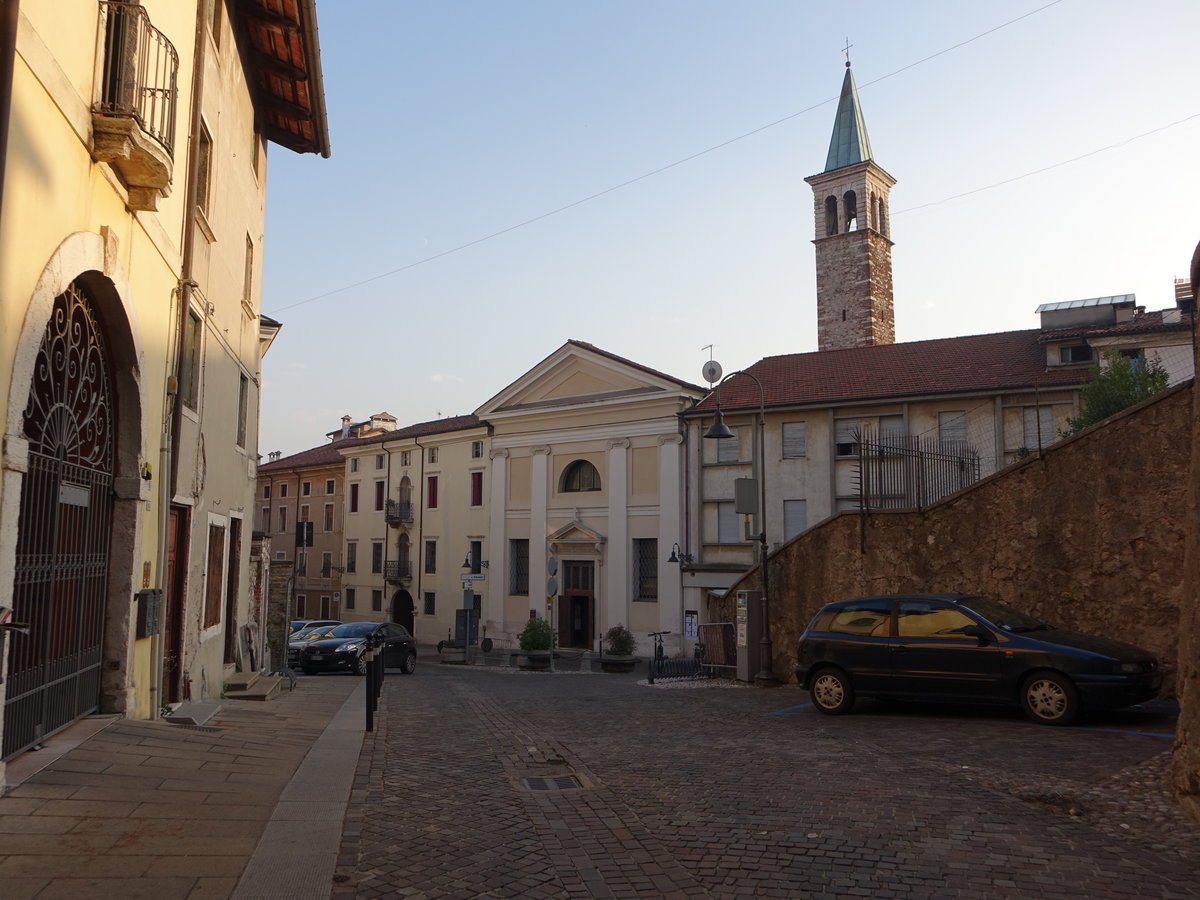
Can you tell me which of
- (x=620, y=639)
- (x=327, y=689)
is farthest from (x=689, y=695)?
(x=620, y=639)

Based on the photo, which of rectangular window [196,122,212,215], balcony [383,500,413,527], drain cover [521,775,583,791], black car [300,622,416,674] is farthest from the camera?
balcony [383,500,413,527]

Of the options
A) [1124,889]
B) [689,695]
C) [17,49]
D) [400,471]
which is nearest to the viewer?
[1124,889]

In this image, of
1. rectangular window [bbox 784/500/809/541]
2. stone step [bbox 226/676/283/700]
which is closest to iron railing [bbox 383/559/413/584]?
rectangular window [bbox 784/500/809/541]

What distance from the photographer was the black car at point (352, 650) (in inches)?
920

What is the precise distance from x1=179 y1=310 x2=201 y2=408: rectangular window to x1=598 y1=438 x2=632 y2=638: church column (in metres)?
26.7

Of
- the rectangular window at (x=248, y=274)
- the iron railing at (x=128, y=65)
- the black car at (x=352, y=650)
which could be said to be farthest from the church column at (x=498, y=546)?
the iron railing at (x=128, y=65)

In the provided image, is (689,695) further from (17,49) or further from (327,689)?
(17,49)

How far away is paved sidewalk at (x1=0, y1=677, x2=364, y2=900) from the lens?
4.86 metres

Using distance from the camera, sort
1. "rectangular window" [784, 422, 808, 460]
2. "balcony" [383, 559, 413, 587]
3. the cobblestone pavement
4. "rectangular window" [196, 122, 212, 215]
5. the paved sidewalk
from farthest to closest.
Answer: "balcony" [383, 559, 413, 587] < "rectangular window" [784, 422, 808, 460] < "rectangular window" [196, 122, 212, 215] < the cobblestone pavement < the paved sidewalk

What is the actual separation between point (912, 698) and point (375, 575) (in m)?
42.1

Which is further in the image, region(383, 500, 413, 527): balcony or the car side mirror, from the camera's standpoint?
region(383, 500, 413, 527): balcony

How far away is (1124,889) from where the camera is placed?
4895 mm

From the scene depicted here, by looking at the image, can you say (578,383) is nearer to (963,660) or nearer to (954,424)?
(954,424)

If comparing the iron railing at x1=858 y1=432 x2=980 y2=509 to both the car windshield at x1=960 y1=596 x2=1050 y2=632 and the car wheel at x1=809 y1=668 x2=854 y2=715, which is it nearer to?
the car windshield at x1=960 y1=596 x2=1050 y2=632
